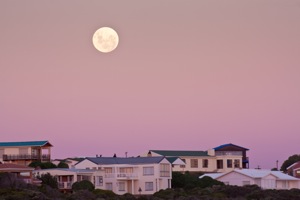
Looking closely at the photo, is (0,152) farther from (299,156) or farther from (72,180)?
(299,156)

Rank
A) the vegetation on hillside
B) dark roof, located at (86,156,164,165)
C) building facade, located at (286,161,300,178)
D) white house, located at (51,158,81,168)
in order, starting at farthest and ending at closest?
1. building facade, located at (286,161,300,178)
2. white house, located at (51,158,81,168)
3. dark roof, located at (86,156,164,165)
4. the vegetation on hillside

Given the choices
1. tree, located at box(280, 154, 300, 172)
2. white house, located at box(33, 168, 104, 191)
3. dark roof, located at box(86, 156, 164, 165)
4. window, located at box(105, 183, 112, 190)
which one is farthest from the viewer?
tree, located at box(280, 154, 300, 172)

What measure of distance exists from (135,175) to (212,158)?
29400mm

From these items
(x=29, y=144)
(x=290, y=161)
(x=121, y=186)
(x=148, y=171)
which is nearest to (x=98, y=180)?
(x=121, y=186)

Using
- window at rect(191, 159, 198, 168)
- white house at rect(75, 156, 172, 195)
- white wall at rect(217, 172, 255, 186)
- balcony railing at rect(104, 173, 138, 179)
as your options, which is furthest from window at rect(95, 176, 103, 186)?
window at rect(191, 159, 198, 168)

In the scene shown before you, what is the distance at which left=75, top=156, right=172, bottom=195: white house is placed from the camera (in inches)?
3366

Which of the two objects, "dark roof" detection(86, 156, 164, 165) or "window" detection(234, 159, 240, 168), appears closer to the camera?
"dark roof" detection(86, 156, 164, 165)

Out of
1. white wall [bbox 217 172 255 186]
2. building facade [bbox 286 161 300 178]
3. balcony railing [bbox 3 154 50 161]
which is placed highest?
balcony railing [bbox 3 154 50 161]

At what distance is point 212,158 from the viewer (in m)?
114

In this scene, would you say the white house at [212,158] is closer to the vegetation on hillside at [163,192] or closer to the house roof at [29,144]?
the house roof at [29,144]

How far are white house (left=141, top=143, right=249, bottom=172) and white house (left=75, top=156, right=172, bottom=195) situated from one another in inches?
944

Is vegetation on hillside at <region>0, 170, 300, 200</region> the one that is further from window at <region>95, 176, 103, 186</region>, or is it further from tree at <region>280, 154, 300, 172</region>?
tree at <region>280, 154, 300, 172</region>

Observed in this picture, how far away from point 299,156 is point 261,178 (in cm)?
4376

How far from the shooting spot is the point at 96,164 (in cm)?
8656
